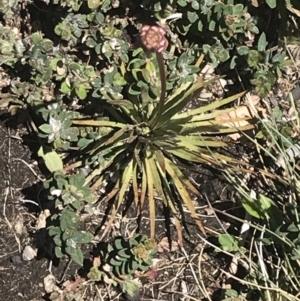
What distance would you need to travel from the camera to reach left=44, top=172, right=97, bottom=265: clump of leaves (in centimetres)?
202

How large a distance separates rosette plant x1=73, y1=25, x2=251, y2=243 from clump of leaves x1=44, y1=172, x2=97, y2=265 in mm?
81

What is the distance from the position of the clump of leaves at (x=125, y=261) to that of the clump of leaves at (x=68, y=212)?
0.34 ft

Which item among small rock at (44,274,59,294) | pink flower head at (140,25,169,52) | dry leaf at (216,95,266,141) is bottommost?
small rock at (44,274,59,294)

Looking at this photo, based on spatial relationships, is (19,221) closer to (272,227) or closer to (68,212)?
(68,212)

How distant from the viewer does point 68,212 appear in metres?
2.05

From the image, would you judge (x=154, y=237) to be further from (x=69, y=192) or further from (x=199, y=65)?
(x=199, y=65)

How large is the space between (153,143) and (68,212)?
324mm

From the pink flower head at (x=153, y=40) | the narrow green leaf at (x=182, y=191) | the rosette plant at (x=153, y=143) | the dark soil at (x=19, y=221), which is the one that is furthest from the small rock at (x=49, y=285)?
the pink flower head at (x=153, y=40)

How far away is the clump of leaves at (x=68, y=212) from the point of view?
202 centimetres

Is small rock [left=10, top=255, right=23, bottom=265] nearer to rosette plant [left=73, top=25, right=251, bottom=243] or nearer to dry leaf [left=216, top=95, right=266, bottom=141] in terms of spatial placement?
rosette plant [left=73, top=25, right=251, bottom=243]

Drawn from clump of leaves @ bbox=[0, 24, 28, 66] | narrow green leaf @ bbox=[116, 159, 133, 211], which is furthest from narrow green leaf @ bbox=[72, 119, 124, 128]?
clump of leaves @ bbox=[0, 24, 28, 66]

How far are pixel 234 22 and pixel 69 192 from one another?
2.27 feet

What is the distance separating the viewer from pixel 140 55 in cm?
206

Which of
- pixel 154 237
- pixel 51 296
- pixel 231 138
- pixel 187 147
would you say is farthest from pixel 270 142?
pixel 51 296
